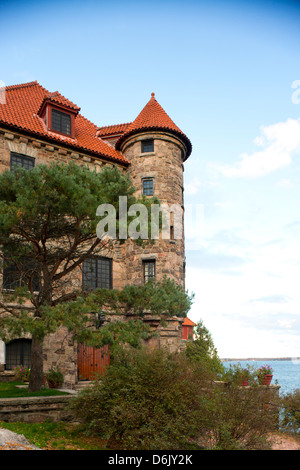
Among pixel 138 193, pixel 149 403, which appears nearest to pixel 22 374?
pixel 149 403

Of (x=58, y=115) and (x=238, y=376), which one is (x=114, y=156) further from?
(x=238, y=376)

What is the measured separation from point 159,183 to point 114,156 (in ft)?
10.0

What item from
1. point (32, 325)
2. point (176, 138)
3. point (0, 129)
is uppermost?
point (176, 138)

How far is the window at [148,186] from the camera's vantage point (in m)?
20.2

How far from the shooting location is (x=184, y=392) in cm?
961

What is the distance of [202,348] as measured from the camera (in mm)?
20422

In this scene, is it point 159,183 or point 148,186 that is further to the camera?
point 148,186

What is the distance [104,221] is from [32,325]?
345 centimetres

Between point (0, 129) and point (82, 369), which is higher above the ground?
point (0, 129)

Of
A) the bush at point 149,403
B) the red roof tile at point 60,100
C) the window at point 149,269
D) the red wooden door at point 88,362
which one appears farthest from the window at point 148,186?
the bush at point 149,403

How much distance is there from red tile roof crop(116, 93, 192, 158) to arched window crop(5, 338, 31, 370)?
11.9 meters
